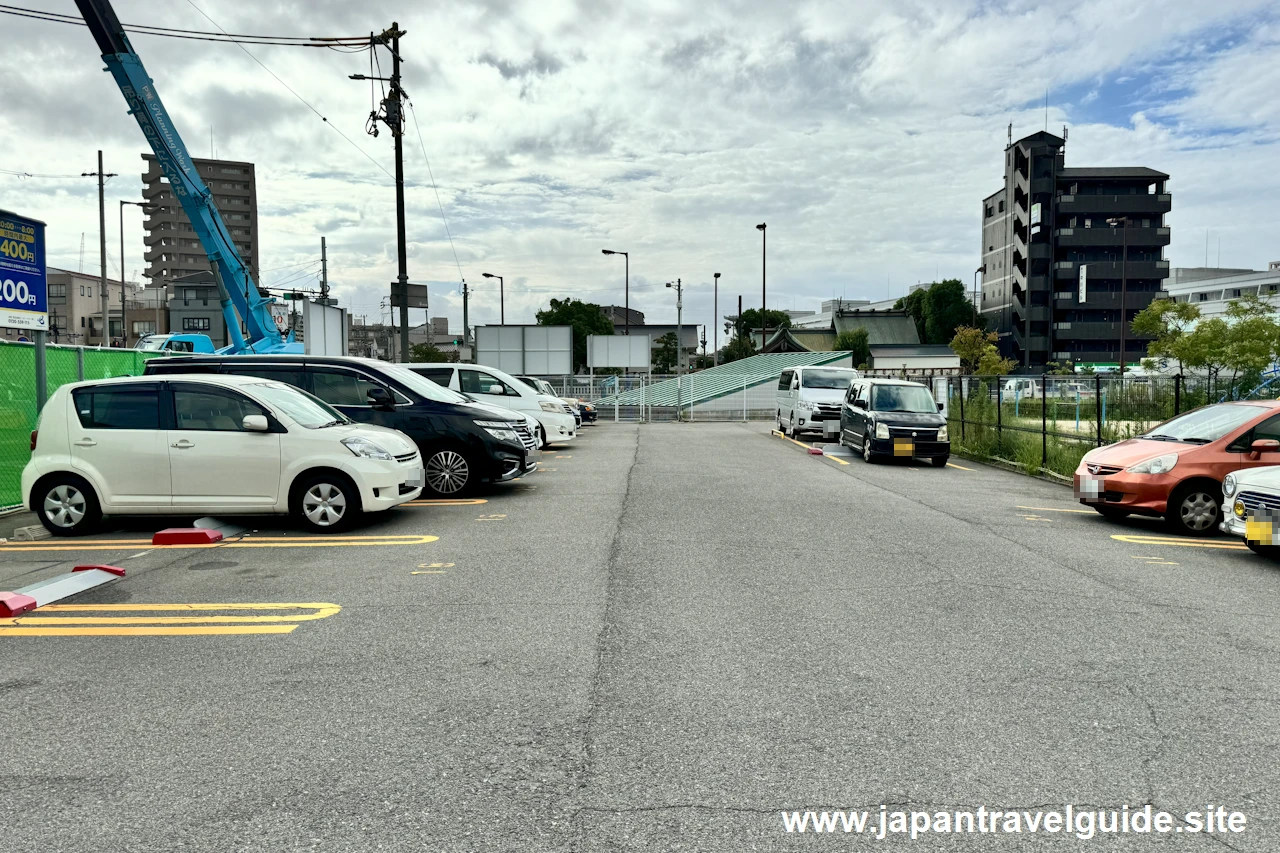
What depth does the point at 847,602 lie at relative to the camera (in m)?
6.41

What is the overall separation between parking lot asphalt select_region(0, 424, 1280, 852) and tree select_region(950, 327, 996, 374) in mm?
65551

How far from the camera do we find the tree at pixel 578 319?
85.1 m

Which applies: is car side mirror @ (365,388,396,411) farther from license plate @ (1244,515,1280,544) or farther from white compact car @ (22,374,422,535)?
license plate @ (1244,515,1280,544)

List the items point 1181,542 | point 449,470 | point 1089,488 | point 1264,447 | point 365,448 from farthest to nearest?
point 449,470 < point 1089,488 < point 365,448 < point 1181,542 < point 1264,447

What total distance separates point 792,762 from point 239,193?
120 metres

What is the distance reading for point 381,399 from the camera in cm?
1195

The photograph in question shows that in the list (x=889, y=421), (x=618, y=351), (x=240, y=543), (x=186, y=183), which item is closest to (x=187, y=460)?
(x=240, y=543)

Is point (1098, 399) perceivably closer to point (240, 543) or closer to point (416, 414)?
point (416, 414)

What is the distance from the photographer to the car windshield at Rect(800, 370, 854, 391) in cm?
2478

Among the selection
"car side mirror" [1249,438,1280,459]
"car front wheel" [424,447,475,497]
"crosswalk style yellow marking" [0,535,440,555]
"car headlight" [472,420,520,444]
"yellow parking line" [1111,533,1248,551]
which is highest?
"car headlight" [472,420,520,444]

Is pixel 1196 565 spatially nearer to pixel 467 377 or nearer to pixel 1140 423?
pixel 1140 423

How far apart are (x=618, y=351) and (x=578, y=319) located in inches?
1591

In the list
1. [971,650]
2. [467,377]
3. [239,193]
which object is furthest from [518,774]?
[239,193]

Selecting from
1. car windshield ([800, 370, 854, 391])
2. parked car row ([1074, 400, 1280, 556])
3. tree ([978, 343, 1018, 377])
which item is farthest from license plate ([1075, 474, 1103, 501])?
tree ([978, 343, 1018, 377])
